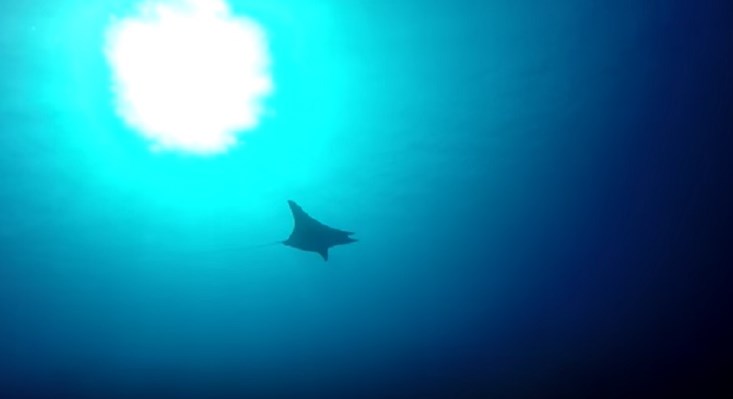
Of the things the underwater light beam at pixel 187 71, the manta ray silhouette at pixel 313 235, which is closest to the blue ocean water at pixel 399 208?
the underwater light beam at pixel 187 71

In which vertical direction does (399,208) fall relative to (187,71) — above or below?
above

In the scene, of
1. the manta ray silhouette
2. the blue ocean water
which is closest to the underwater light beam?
the blue ocean water

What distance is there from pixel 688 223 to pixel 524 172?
10.6 metres

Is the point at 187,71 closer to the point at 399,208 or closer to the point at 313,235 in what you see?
the point at 313,235

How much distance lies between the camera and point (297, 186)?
15258 millimetres

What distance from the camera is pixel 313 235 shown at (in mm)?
11734

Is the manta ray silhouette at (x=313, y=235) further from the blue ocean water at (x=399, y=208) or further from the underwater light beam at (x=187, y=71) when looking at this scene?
the underwater light beam at (x=187, y=71)

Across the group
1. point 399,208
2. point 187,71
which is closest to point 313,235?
point 187,71

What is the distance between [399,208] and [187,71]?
32.8ft

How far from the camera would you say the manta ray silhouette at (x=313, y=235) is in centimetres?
1112

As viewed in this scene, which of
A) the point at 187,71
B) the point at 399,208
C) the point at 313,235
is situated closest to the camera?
the point at 187,71

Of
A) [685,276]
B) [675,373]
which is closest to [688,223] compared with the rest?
[685,276]

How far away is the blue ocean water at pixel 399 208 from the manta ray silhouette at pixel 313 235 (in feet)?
9.01

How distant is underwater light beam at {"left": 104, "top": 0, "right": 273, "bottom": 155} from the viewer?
9008mm
